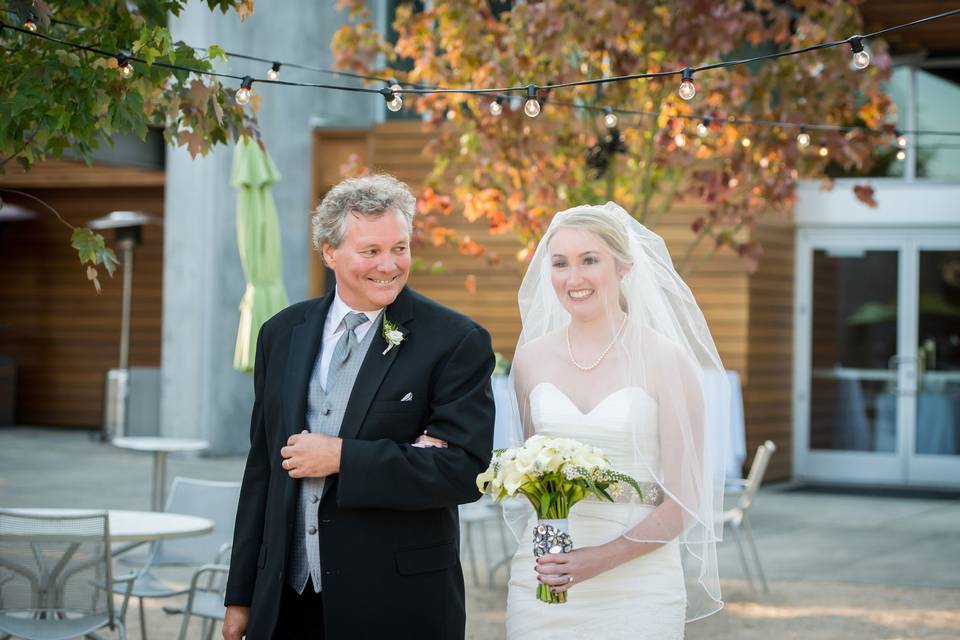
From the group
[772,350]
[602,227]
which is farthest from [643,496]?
[772,350]

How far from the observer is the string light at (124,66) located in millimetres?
4070

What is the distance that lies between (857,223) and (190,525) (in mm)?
9621

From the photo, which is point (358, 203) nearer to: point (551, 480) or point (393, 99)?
point (551, 480)

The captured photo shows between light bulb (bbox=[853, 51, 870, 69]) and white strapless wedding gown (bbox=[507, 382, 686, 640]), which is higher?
light bulb (bbox=[853, 51, 870, 69])

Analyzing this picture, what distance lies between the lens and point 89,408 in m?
17.7

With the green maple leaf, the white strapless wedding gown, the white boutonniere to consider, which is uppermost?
the green maple leaf

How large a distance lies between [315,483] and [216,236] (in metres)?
11.3

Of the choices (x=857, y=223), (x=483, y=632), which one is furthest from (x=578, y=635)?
(x=857, y=223)

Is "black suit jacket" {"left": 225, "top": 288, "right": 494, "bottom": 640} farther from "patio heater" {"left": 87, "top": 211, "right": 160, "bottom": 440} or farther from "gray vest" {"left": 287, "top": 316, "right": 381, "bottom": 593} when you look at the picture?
"patio heater" {"left": 87, "top": 211, "right": 160, "bottom": 440}

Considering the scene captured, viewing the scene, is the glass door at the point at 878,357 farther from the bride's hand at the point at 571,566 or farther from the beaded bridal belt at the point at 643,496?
the bride's hand at the point at 571,566

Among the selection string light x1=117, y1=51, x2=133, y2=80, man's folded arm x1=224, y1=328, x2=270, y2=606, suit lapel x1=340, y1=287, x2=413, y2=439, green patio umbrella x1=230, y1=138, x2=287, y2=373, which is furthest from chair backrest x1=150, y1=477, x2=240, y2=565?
suit lapel x1=340, y1=287, x2=413, y2=439

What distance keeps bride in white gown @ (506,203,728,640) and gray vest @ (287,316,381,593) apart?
658 mm

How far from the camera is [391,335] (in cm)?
305

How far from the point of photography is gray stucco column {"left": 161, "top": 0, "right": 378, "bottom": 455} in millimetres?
13961
